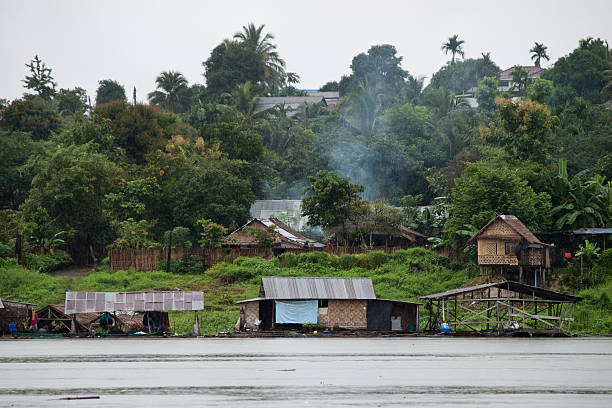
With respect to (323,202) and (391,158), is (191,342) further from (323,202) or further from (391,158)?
(391,158)

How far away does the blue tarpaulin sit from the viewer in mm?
37938

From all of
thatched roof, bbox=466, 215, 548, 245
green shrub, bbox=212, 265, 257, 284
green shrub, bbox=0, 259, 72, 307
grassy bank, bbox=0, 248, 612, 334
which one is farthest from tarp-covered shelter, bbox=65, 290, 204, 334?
thatched roof, bbox=466, 215, 548, 245

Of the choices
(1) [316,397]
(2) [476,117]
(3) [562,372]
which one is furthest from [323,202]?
(1) [316,397]

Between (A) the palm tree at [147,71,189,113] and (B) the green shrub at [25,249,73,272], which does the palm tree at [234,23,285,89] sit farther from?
(B) the green shrub at [25,249,73,272]

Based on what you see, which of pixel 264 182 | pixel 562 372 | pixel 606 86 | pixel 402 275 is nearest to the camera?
pixel 562 372

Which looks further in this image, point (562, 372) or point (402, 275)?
point (402, 275)

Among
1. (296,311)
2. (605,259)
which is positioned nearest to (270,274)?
(296,311)

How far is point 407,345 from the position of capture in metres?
34.2

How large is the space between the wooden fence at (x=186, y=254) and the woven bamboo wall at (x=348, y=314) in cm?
1325

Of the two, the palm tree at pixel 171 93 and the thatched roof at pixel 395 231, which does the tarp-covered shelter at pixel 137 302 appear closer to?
the thatched roof at pixel 395 231

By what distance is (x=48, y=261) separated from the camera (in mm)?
49500

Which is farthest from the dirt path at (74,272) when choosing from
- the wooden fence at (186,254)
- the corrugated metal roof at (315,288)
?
the corrugated metal roof at (315,288)

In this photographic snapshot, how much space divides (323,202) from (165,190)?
1054 cm

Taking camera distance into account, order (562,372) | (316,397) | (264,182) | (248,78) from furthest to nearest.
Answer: (248,78), (264,182), (562,372), (316,397)
